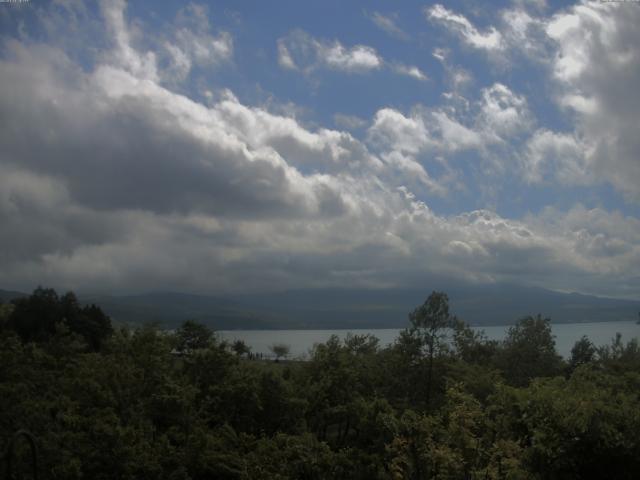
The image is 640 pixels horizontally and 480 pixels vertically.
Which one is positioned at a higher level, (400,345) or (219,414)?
(400,345)

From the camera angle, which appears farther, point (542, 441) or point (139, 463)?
point (139, 463)

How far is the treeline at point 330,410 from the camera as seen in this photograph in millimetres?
18984

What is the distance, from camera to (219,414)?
31109 mm

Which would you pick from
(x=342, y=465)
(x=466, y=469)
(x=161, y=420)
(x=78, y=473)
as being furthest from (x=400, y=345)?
(x=78, y=473)

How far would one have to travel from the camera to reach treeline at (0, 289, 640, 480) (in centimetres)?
1898

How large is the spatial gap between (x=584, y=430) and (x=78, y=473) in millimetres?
16972

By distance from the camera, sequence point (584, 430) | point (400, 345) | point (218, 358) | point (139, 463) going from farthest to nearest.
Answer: point (400, 345)
point (218, 358)
point (139, 463)
point (584, 430)

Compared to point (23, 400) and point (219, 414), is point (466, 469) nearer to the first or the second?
point (219, 414)

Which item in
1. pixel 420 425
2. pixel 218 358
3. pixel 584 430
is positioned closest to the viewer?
pixel 584 430

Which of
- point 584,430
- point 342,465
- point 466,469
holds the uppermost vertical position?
point 584,430

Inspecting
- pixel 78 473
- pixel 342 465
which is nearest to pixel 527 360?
pixel 342 465

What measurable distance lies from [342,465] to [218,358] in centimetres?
1073

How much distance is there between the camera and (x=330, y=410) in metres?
31.7

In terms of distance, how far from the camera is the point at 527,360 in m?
41.2
